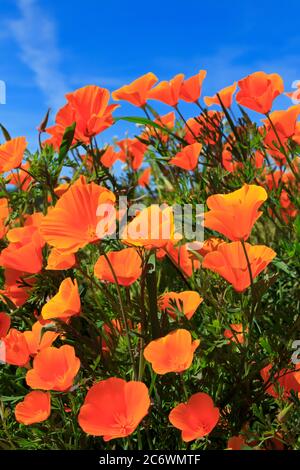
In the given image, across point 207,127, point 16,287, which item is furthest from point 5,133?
point 207,127

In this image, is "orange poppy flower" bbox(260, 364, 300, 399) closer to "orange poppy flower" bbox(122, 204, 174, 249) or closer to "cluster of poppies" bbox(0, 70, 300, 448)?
"cluster of poppies" bbox(0, 70, 300, 448)

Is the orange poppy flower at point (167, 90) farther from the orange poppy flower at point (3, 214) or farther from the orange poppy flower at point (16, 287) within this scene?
the orange poppy flower at point (16, 287)

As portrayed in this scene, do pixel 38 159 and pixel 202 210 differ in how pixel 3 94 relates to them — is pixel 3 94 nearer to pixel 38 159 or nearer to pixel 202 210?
pixel 38 159

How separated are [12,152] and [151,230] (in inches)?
20.0

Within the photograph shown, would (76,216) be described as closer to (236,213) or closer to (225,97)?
(236,213)

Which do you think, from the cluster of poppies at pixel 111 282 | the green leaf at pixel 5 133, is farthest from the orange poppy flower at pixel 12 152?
the green leaf at pixel 5 133

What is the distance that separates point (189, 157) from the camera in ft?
4.09

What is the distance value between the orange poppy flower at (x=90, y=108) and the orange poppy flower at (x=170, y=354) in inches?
21.6

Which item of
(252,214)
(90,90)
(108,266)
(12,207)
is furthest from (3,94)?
(252,214)

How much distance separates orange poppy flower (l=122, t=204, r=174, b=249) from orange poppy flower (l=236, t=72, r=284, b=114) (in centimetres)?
50

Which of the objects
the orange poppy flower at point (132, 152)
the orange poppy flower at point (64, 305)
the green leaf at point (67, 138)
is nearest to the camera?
the orange poppy flower at point (64, 305)

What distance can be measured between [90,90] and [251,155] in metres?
0.42

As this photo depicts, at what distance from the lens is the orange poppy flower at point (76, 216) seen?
0.88 metres
